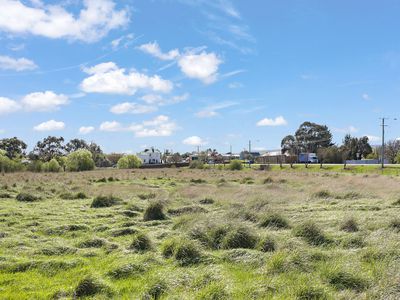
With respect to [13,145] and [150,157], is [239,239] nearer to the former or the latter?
[13,145]

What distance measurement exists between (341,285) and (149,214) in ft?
24.2

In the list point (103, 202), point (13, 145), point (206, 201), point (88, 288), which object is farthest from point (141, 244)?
point (13, 145)

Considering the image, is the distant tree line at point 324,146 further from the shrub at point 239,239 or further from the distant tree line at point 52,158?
the shrub at point 239,239

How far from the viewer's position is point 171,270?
271 inches

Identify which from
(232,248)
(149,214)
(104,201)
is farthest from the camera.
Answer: (104,201)

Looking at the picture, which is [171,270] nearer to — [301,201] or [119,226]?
[119,226]

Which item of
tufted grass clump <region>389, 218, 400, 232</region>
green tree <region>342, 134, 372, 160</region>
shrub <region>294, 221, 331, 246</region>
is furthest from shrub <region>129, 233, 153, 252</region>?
green tree <region>342, 134, 372, 160</region>

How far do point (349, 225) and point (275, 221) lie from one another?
1.80m

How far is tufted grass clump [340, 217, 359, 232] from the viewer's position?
9.59 metres

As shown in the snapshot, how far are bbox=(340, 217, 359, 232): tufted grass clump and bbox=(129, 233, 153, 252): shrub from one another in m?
4.74

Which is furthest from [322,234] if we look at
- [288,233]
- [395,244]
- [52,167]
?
[52,167]

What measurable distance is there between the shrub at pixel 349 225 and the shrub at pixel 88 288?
6143 mm

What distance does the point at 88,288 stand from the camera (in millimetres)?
5934

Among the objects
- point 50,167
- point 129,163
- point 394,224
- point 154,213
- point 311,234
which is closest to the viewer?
point 311,234
